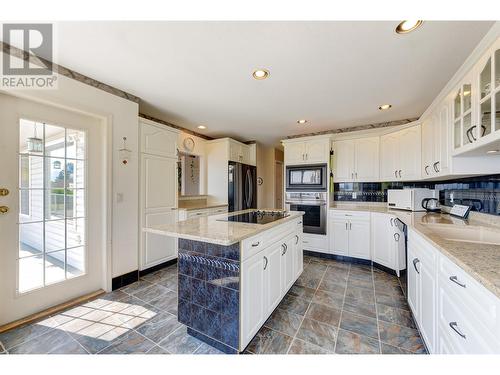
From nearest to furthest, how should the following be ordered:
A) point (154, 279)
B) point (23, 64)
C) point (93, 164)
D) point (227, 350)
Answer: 1. point (227, 350)
2. point (23, 64)
3. point (93, 164)
4. point (154, 279)

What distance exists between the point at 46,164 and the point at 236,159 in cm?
278

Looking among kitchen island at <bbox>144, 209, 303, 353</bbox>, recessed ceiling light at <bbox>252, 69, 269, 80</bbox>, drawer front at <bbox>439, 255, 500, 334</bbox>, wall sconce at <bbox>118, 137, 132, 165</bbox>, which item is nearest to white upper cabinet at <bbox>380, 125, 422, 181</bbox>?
drawer front at <bbox>439, 255, 500, 334</bbox>

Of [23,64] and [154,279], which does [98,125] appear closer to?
[23,64]

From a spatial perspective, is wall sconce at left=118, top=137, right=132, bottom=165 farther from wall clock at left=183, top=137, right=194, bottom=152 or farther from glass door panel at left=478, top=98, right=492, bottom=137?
glass door panel at left=478, top=98, right=492, bottom=137

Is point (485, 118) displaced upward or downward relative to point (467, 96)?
downward

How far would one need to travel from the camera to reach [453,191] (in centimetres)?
247

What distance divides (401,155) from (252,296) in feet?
9.54

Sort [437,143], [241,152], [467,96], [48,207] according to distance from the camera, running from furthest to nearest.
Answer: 1. [241,152]
2. [437,143]
3. [48,207]
4. [467,96]

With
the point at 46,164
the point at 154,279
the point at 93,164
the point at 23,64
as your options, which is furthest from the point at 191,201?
the point at 23,64

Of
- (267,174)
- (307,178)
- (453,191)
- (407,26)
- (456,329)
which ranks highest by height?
(407,26)

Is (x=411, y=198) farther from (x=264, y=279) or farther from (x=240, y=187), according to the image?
(x=240, y=187)

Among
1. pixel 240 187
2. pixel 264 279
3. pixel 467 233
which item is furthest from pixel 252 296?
→ pixel 240 187

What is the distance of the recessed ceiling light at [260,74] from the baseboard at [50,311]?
9.15 feet

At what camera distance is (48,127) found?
193cm
